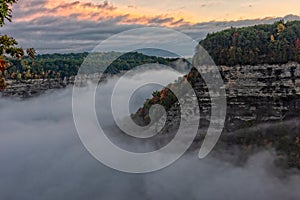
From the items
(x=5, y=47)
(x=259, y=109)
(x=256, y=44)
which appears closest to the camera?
(x=5, y=47)

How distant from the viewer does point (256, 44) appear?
121938mm

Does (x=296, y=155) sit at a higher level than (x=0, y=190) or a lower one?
higher

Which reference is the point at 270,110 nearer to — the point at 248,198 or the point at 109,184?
the point at 248,198

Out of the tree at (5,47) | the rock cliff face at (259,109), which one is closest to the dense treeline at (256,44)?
the rock cliff face at (259,109)

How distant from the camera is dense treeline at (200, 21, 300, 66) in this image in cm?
11844

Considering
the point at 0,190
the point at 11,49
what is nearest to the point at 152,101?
the point at 0,190

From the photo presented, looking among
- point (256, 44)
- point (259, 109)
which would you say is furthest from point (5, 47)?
point (259, 109)

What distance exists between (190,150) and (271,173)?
42141 mm

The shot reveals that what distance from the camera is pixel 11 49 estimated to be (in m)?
11.0

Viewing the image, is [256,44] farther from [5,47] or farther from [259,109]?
[5,47]

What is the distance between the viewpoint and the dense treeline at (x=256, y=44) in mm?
118438

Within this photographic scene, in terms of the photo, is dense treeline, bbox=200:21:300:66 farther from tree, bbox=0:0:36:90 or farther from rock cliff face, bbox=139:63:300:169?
tree, bbox=0:0:36:90

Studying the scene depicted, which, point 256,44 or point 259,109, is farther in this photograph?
point 259,109

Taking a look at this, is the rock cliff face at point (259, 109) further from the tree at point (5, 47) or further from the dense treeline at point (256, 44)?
the tree at point (5, 47)
